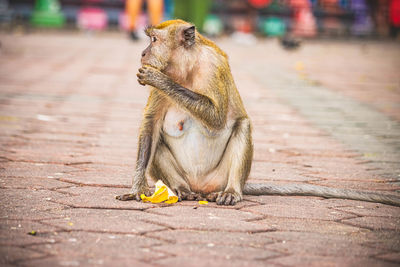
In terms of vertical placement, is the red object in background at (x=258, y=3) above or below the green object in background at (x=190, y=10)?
below

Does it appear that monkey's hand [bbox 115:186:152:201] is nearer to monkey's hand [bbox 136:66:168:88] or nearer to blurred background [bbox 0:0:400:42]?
monkey's hand [bbox 136:66:168:88]

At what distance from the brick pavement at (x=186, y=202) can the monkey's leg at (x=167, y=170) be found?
0.25 m

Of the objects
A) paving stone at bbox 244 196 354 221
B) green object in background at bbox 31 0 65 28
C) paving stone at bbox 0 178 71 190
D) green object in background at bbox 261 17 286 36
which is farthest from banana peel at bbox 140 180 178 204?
green object in background at bbox 261 17 286 36

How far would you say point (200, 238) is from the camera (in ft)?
9.64

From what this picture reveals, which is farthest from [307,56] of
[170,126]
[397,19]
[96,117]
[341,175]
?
[170,126]

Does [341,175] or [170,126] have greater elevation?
[170,126]

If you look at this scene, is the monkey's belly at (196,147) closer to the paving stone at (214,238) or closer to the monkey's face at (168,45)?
the monkey's face at (168,45)

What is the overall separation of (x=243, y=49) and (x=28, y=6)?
8.57 m

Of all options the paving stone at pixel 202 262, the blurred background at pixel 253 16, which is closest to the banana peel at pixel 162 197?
the paving stone at pixel 202 262

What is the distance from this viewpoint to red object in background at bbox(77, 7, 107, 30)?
21.2 metres

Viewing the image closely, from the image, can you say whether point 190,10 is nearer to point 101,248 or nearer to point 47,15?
point 47,15

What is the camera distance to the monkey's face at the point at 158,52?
146 inches

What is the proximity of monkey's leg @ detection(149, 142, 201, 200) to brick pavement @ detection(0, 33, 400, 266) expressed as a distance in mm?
247

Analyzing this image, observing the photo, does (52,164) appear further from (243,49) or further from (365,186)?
(243,49)
